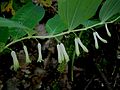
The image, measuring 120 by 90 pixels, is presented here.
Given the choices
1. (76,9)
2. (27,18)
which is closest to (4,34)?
(27,18)

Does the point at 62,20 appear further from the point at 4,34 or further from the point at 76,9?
the point at 4,34

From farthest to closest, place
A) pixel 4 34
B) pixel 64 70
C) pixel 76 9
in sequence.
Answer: pixel 64 70 → pixel 4 34 → pixel 76 9

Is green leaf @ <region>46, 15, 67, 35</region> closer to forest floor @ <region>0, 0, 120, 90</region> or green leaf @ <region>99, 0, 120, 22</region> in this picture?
green leaf @ <region>99, 0, 120, 22</region>

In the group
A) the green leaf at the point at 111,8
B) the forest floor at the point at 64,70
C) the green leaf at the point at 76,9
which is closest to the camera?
the green leaf at the point at 76,9

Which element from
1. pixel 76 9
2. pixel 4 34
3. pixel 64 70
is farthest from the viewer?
pixel 64 70

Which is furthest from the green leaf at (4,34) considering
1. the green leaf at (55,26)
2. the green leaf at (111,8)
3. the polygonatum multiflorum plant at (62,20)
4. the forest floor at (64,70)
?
the forest floor at (64,70)

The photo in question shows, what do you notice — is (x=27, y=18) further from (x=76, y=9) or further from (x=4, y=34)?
(x=76, y=9)

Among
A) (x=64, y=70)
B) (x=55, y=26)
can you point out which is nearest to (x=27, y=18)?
(x=55, y=26)

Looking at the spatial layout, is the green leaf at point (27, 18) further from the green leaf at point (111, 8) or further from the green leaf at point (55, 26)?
the green leaf at point (111, 8)

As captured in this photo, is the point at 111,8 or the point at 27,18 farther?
the point at 27,18

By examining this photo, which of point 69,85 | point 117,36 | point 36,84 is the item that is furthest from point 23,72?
point 117,36
